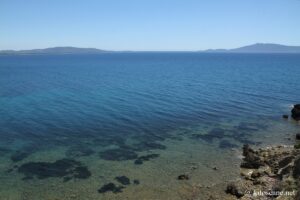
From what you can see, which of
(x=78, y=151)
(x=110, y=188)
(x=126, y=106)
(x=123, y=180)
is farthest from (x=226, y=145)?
(x=126, y=106)

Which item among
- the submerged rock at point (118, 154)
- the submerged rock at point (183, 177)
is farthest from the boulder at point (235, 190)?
the submerged rock at point (118, 154)

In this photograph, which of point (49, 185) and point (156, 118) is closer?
point (49, 185)

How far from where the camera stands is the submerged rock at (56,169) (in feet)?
98.0

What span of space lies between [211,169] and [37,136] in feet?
78.8

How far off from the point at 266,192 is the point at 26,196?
20.5m

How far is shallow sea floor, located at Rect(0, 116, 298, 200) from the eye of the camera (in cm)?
2700

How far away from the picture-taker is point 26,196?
86.0 feet

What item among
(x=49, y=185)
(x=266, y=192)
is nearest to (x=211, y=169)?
(x=266, y=192)

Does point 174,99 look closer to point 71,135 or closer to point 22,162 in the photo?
point 71,135

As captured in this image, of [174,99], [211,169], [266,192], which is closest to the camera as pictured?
[266,192]

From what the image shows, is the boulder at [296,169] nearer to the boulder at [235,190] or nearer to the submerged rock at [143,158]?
the boulder at [235,190]

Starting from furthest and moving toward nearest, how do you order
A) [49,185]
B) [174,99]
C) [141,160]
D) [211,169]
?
[174,99], [141,160], [211,169], [49,185]

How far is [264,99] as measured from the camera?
66.2m

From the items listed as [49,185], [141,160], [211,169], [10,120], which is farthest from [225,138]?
[10,120]
